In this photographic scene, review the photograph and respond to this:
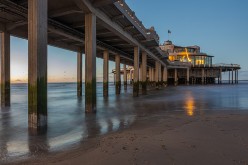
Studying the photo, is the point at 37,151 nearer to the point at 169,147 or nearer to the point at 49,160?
the point at 49,160

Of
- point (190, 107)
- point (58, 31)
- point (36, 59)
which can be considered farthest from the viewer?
point (58, 31)

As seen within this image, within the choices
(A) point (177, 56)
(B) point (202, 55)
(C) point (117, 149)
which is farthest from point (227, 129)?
(B) point (202, 55)

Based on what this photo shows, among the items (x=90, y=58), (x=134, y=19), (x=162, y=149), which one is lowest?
(x=162, y=149)

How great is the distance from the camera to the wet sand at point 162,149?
4.96m

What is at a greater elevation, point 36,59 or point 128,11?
A: point 128,11

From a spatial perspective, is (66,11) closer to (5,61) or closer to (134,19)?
(5,61)

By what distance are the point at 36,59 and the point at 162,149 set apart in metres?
5.45

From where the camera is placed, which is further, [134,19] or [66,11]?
[134,19]

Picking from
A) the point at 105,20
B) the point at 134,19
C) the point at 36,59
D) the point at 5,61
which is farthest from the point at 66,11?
the point at 134,19

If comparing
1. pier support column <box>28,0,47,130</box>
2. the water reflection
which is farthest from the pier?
the water reflection

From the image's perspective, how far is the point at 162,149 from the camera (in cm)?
573

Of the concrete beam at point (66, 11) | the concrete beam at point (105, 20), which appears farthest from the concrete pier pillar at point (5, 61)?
the concrete beam at point (105, 20)

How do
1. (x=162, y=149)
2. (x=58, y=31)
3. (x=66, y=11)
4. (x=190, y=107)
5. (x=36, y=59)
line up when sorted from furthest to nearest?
(x=58, y=31) < (x=190, y=107) < (x=66, y=11) < (x=36, y=59) < (x=162, y=149)

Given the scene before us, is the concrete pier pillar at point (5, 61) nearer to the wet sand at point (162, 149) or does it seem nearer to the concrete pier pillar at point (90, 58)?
the concrete pier pillar at point (90, 58)
